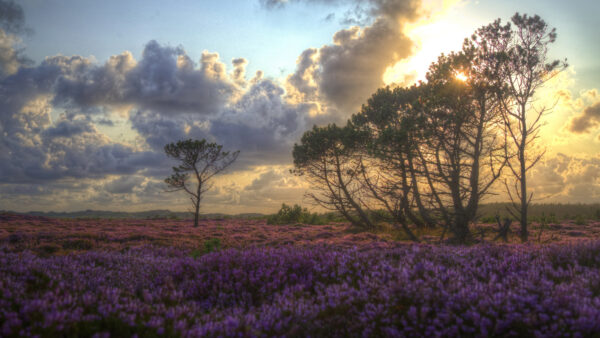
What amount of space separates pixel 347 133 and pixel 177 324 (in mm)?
18609

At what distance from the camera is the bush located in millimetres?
31750

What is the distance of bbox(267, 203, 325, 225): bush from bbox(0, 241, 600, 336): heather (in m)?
26.7

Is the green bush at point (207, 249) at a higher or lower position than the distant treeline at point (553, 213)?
lower

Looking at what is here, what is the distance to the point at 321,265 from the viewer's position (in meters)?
4.99

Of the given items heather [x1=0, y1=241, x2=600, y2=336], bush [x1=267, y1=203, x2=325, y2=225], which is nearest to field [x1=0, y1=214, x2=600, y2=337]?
heather [x1=0, y1=241, x2=600, y2=336]

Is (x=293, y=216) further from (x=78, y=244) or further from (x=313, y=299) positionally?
(x=313, y=299)

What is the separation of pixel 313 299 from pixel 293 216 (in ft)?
94.8

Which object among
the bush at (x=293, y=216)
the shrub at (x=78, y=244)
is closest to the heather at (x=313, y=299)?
the shrub at (x=78, y=244)

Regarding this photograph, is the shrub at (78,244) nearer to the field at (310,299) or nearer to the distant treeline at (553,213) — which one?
the field at (310,299)

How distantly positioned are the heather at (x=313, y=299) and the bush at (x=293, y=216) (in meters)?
26.7

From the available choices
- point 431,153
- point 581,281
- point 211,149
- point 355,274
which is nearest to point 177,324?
point 355,274

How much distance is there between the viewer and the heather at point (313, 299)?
2.78m

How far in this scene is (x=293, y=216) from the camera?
32406mm

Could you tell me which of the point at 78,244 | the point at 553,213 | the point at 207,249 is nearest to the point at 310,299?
the point at 207,249
